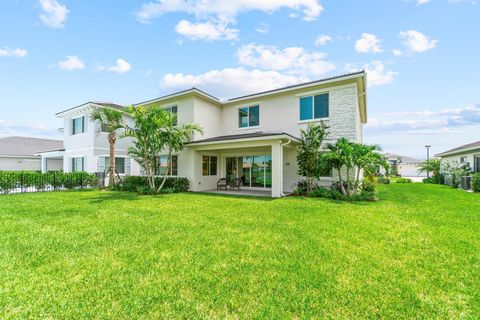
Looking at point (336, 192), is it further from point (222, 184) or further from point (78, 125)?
point (78, 125)

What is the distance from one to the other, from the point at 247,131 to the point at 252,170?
116 inches

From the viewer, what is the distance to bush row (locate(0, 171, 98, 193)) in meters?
14.2

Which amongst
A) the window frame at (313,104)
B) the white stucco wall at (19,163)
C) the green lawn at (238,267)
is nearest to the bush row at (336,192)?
the window frame at (313,104)

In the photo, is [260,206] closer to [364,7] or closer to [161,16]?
[364,7]

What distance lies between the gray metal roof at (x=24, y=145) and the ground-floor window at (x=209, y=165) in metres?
26.2

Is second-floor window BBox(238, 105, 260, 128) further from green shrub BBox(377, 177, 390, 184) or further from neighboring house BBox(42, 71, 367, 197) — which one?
green shrub BBox(377, 177, 390, 184)

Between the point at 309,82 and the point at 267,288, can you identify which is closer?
the point at 267,288

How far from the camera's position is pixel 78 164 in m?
21.0

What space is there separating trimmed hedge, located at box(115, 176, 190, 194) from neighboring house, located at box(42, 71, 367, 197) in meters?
0.64

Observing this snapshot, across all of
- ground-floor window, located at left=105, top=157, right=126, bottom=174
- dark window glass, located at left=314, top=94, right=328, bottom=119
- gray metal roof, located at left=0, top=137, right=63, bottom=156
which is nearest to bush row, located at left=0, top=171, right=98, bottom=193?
ground-floor window, located at left=105, top=157, right=126, bottom=174

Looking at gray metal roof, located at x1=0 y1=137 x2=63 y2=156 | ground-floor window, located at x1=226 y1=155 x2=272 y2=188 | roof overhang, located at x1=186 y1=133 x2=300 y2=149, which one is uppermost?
gray metal roof, located at x1=0 y1=137 x2=63 y2=156

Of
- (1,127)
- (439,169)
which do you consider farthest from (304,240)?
(1,127)

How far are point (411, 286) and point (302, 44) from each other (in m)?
14.0

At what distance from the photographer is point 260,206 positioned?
10086mm
